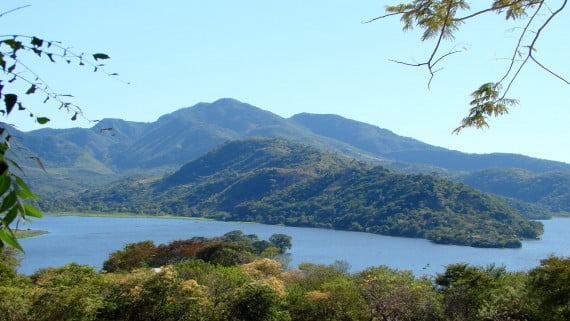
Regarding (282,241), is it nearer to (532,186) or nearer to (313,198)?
(313,198)

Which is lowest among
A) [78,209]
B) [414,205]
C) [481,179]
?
[78,209]

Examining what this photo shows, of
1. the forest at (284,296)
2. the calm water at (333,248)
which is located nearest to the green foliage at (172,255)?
the forest at (284,296)

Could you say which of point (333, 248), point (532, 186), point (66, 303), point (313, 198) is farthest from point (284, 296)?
point (532, 186)

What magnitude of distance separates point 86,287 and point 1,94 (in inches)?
606

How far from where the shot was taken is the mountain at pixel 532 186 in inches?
4921

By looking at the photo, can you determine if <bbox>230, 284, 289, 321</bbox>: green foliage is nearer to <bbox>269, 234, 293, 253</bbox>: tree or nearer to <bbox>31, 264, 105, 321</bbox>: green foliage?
<bbox>31, 264, 105, 321</bbox>: green foliage

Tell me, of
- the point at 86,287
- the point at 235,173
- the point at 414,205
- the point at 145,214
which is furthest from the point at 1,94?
the point at 235,173

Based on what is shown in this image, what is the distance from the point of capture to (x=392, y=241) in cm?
7344

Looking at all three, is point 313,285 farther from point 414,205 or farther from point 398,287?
point 414,205

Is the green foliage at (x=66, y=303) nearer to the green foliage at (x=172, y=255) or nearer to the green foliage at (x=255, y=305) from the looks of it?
the green foliage at (x=255, y=305)

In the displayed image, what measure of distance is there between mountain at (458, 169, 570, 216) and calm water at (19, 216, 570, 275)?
3379 centimetres

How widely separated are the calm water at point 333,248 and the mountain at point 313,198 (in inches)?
218

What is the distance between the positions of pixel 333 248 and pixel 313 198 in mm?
47828

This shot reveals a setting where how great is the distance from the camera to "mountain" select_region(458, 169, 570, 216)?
125 m
